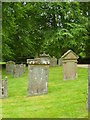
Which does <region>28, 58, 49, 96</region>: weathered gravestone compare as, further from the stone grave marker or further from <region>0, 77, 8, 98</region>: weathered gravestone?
the stone grave marker

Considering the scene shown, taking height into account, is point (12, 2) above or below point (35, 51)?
above

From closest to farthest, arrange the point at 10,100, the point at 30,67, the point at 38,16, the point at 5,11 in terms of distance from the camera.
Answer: the point at 10,100 → the point at 30,67 → the point at 5,11 → the point at 38,16

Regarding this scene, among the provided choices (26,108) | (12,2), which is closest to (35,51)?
(12,2)

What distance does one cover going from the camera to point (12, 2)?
74.0 ft

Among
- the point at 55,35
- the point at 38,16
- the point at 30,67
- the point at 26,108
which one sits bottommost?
the point at 26,108

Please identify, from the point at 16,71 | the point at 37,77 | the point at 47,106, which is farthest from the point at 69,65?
the point at 47,106

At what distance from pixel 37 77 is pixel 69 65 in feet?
12.1

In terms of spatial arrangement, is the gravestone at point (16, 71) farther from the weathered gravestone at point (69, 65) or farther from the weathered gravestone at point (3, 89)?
the weathered gravestone at point (3, 89)

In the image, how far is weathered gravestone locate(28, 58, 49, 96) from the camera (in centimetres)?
900

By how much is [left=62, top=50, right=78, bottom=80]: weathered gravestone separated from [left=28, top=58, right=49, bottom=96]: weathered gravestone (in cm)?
331

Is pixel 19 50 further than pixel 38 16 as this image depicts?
No

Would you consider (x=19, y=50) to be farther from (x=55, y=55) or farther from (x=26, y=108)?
(x=26, y=108)

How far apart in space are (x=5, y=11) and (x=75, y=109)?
16.2 metres

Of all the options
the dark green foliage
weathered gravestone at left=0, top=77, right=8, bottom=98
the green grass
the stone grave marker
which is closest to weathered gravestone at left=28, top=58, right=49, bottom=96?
the green grass
